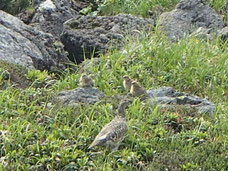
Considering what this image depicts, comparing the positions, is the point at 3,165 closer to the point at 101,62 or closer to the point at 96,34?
the point at 101,62

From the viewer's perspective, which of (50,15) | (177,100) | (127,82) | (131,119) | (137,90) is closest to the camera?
(131,119)

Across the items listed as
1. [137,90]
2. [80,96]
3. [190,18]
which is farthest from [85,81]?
[190,18]

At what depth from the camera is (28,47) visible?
40.3ft

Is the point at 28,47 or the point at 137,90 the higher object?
the point at 28,47

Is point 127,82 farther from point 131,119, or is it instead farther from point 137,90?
point 131,119

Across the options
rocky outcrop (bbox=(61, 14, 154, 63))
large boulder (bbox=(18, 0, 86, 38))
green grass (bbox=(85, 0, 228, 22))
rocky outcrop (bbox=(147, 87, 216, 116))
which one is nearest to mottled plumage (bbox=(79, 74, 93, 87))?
rocky outcrop (bbox=(147, 87, 216, 116))

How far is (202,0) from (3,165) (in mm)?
7432

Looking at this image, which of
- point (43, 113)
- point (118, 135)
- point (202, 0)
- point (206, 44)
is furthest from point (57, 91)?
point (202, 0)

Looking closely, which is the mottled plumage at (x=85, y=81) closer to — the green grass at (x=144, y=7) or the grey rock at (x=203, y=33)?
the grey rock at (x=203, y=33)

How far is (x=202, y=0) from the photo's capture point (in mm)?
14461

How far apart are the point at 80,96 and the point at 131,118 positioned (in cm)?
98

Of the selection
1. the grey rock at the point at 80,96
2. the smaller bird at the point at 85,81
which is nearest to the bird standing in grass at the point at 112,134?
the grey rock at the point at 80,96

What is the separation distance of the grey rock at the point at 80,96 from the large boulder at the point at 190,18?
3.42m

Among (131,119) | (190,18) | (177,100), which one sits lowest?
(177,100)
